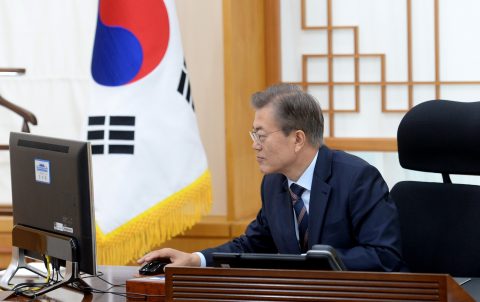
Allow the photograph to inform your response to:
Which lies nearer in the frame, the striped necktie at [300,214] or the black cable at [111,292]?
the black cable at [111,292]

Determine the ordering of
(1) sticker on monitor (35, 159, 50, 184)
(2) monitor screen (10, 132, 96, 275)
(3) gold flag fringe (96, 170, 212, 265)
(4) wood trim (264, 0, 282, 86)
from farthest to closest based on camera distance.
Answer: (4) wood trim (264, 0, 282, 86)
(3) gold flag fringe (96, 170, 212, 265)
(1) sticker on monitor (35, 159, 50, 184)
(2) monitor screen (10, 132, 96, 275)

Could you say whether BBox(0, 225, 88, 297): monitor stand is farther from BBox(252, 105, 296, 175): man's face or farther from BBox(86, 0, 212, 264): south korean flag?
BBox(86, 0, 212, 264): south korean flag

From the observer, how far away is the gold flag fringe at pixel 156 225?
14.1ft

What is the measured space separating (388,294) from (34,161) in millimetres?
1241

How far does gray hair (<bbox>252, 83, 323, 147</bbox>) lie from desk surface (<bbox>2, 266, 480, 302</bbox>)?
0.68 metres

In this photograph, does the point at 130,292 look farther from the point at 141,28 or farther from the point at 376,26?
the point at 376,26

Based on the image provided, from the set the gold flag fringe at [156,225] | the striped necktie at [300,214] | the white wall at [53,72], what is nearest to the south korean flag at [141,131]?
the gold flag fringe at [156,225]

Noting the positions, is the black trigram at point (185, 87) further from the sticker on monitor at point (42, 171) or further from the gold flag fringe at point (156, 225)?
the sticker on monitor at point (42, 171)

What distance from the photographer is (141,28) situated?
4.47 metres

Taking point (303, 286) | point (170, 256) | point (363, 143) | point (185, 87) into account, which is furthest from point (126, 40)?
Result: point (303, 286)

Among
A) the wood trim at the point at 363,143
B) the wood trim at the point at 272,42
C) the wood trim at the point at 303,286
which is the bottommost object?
the wood trim at the point at 303,286

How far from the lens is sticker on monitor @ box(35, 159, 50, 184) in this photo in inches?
115

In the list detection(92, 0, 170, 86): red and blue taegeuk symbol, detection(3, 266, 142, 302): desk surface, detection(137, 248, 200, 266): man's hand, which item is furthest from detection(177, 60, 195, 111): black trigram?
detection(137, 248, 200, 266): man's hand

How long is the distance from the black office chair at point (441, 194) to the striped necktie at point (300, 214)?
33 centimetres
